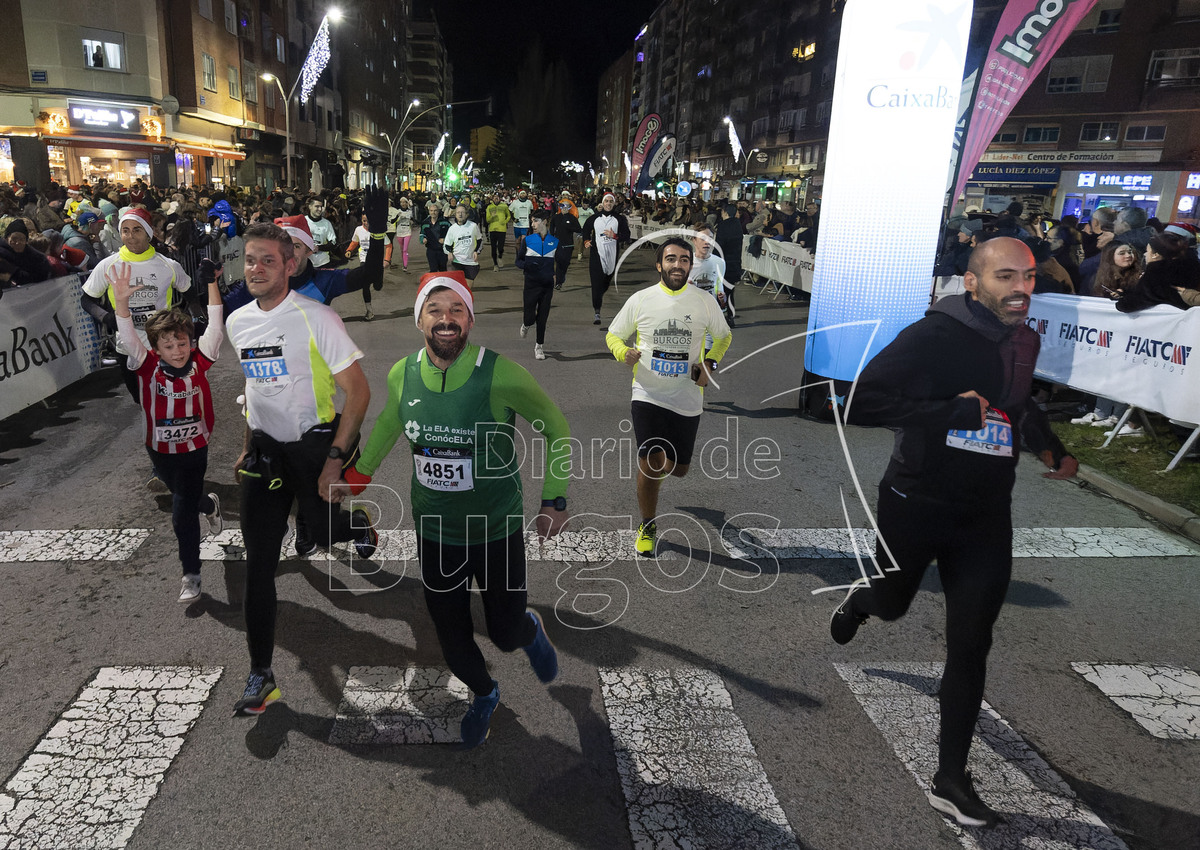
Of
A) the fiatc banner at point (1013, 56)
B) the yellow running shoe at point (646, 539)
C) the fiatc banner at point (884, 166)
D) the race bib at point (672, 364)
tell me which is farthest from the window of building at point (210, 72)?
the yellow running shoe at point (646, 539)

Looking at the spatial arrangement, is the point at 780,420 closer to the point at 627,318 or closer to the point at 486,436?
the point at 627,318

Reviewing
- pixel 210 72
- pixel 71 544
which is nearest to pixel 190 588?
pixel 71 544

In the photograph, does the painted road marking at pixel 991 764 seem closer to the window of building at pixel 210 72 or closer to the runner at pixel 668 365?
the runner at pixel 668 365

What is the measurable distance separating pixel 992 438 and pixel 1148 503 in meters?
4.86

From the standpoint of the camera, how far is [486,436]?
3371 mm

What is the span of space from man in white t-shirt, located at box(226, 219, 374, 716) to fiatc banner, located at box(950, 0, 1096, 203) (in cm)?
990

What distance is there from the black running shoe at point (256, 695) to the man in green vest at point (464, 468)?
97 cm

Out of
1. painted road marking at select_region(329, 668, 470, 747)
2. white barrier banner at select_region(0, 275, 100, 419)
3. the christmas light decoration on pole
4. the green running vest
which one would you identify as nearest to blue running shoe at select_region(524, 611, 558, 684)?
painted road marking at select_region(329, 668, 470, 747)

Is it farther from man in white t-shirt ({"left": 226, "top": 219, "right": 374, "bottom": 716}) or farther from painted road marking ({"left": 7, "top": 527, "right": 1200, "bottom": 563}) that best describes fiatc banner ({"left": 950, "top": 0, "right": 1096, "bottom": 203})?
man in white t-shirt ({"left": 226, "top": 219, "right": 374, "bottom": 716})

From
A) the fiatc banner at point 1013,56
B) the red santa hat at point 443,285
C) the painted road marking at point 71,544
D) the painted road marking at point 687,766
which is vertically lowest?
the painted road marking at point 71,544

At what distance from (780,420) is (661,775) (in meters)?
6.54

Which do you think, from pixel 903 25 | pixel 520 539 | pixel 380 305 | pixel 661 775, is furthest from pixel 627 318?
pixel 380 305

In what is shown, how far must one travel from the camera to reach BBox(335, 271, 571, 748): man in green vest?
3.33 meters

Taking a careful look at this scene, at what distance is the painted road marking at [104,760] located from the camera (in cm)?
307
